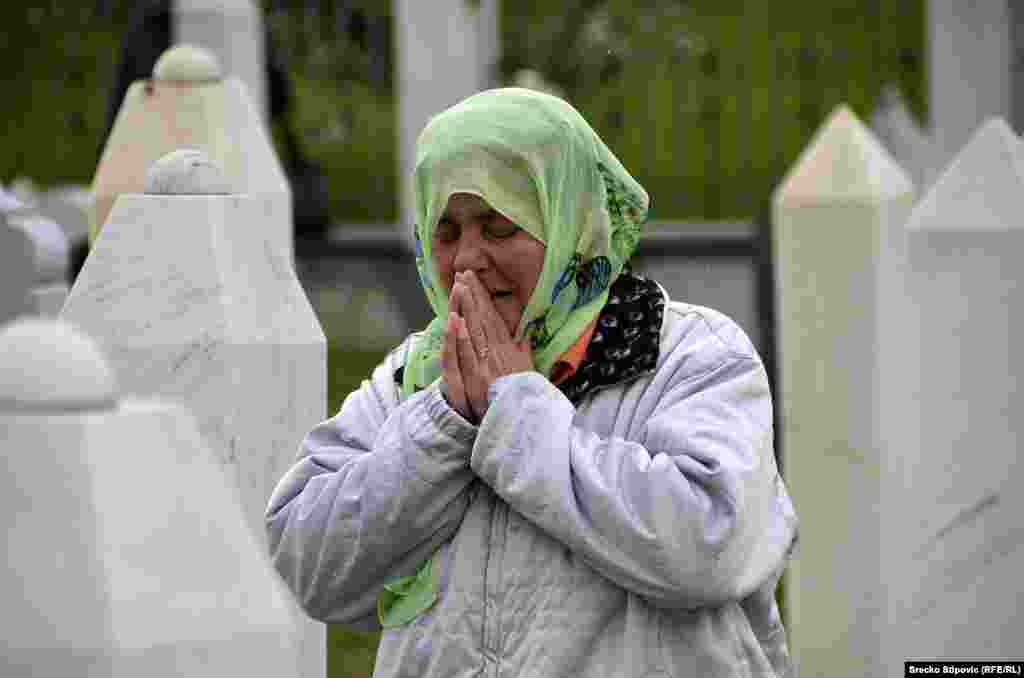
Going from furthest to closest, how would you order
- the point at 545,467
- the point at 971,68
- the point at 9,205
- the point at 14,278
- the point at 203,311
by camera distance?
the point at 971,68 < the point at 9,205 < the point at 14,278 < the point at 203,311 < the point at 545,467

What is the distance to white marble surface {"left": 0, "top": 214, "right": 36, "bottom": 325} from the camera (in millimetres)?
5547

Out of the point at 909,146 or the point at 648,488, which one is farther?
the point at 909,146

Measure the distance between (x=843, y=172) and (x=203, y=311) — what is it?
11.4 feet

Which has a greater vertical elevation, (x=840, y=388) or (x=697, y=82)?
(x=840, y=388)

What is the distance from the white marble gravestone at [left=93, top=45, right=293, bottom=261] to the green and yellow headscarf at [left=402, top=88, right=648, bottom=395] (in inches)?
101

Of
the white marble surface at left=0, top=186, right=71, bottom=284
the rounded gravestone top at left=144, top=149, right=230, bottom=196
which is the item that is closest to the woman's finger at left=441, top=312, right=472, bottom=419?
the rounded gravestone top at left=144, top=149, right=230, bottom=196

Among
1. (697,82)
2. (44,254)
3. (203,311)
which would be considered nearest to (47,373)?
(203,311)

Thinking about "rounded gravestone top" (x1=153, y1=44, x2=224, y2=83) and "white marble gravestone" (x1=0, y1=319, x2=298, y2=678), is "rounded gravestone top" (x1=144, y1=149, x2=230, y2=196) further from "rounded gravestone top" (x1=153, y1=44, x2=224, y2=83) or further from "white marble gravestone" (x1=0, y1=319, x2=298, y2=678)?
"white marble gravestone" (x1=0, y1=319, x2=298, y2=678)

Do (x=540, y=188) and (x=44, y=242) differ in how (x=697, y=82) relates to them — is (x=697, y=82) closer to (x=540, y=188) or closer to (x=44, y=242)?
(x=44, y=242)

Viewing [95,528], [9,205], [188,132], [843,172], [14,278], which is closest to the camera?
[95,528]

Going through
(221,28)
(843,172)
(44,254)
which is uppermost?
(221,28)

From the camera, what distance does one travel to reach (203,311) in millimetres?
4414

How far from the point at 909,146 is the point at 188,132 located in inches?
467

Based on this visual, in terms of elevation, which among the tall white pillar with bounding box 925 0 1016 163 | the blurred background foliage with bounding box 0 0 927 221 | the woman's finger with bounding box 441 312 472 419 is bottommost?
the blurred background foliage with bounding box 0 0 927 221
